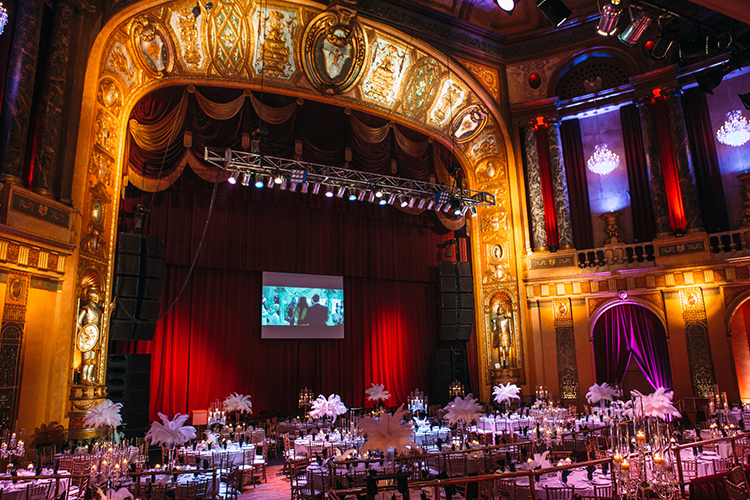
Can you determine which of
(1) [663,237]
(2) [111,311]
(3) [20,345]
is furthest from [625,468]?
(1) [663,237]

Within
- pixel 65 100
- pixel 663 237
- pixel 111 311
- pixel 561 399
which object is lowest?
pixel 561 399

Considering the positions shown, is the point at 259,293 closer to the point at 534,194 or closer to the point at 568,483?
the point at 534,194

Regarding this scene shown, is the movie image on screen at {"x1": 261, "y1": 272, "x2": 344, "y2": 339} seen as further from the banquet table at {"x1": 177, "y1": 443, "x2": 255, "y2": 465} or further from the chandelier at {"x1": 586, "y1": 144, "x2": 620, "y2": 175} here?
the chandelier at {"x1": 586, "y1": 144, "x2": 620, "y2": 175}

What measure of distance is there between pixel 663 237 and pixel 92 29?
14.4m

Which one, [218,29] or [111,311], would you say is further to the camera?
[218,29]

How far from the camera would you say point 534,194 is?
50.3ft

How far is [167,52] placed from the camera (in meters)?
12.2

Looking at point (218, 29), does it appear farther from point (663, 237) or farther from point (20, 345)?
point (663, 237)

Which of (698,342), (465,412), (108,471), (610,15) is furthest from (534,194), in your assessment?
(108,471)

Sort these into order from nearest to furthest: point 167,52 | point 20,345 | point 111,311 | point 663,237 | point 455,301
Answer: point 20,345, point 111,311, point 167,52, point 663,237, point 455,301

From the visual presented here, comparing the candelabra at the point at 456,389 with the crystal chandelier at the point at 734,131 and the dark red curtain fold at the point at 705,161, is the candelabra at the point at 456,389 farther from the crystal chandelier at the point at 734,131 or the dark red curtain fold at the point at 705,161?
the crystal chandelier at the point at 734,131

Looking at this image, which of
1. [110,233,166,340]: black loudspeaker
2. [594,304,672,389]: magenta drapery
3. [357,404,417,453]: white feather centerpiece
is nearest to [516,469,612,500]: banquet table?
[357,404,417,453]: white feather centerpiece

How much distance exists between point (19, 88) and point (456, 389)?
1198 centimetres

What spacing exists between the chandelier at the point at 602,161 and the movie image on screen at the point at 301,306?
8348 millimetres
